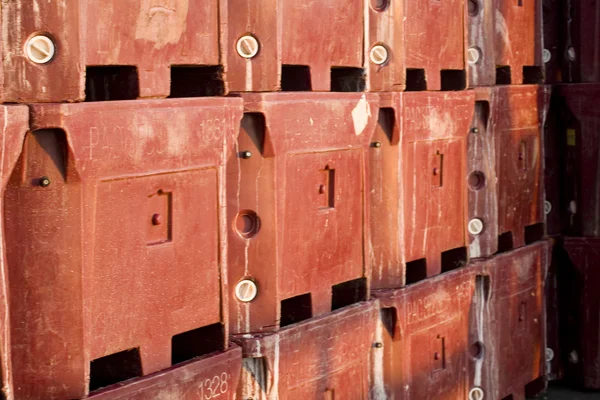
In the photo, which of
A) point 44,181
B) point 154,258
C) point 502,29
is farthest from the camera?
point 502,29

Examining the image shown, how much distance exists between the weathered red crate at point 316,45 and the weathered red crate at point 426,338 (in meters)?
1.09

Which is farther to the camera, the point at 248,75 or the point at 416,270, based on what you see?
the point at 416,270

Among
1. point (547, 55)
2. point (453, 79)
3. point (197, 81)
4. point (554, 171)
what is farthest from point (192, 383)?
point (547, 55)

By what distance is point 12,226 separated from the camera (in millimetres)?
3045

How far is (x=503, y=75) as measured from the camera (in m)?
6.02

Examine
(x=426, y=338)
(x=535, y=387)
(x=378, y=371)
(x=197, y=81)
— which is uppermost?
(x=197, y=81)

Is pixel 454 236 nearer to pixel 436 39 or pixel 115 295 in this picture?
pixel 436 39

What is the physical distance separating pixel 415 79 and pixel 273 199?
1.45m

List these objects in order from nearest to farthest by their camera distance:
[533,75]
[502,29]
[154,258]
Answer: [154,258] < [502,29] < [533,75]

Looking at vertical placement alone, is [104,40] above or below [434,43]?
below

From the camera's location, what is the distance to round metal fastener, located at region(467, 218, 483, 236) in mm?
5684

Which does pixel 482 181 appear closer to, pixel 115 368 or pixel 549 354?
pixel 549 354

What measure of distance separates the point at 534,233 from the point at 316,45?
9.20ft

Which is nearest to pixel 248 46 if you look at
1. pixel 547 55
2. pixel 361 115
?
pixel 361 115
